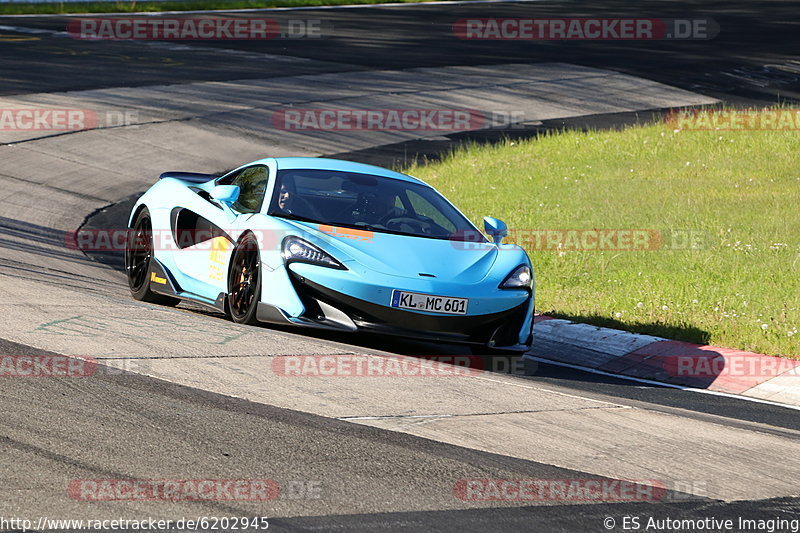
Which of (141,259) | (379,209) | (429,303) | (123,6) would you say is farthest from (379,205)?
(123,6)

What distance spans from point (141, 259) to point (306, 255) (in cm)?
261

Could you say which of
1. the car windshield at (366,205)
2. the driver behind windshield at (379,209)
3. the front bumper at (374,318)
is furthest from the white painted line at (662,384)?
the driver behind windshield at (379,209)

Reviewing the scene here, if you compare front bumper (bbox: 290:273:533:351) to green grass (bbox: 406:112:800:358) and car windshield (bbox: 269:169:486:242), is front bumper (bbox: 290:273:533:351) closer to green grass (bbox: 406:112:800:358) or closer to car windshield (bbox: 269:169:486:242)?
car windshield (bbox: 269:169:486:242)

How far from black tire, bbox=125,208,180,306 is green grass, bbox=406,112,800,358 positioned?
3.63 m

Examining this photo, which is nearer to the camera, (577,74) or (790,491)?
(790,491)

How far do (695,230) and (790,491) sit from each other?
8496mm

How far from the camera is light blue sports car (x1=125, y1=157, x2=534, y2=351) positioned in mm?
8297

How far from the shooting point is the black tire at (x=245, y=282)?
8.62m

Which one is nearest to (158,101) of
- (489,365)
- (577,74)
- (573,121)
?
(573,121)

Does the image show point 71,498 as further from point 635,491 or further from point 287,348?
point 287,348

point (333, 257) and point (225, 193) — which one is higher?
point (225, 193)

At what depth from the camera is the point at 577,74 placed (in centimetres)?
2875

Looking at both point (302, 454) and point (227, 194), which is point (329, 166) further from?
point (302, 454)

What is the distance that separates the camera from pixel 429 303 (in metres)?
8.30
